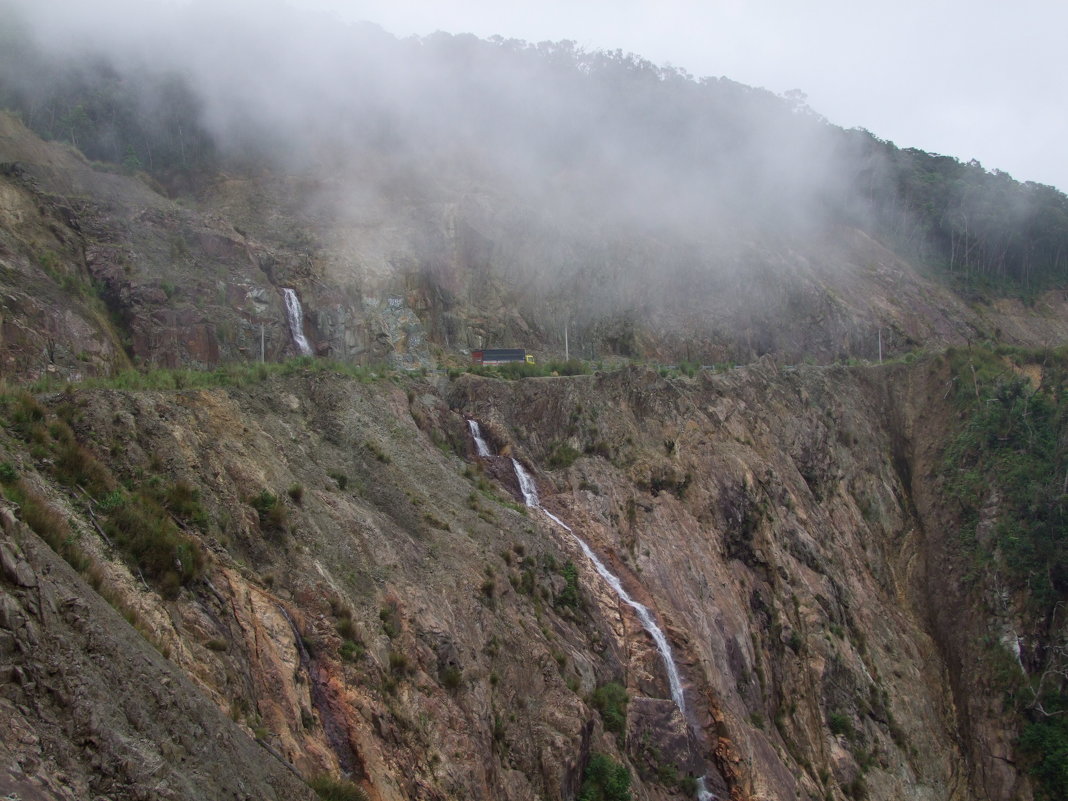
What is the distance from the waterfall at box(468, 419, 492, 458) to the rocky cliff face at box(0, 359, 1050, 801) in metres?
0.48

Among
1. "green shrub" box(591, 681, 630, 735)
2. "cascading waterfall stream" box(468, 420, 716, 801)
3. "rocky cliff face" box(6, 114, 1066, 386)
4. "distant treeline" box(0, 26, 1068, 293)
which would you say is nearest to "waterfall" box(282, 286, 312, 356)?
"rocky cliff face" box(6, 114, 1066, 386)

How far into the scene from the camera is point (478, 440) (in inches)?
1366

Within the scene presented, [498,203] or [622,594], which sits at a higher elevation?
[498,203]

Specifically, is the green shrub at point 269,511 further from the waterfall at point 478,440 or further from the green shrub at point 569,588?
the waterfall at point 478,440

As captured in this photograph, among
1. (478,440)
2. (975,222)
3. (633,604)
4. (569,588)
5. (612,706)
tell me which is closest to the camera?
(612,706)

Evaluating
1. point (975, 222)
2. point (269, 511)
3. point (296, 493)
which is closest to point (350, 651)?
point (269, 511)

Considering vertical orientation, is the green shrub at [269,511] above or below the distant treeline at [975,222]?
below

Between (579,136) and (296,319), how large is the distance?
34776 millimetres

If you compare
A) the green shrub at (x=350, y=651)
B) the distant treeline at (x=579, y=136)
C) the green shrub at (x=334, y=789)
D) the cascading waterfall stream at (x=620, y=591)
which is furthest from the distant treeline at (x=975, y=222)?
the green shrub at (x=334, y=789)

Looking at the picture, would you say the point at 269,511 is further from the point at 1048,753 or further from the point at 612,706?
the point at 1048,753

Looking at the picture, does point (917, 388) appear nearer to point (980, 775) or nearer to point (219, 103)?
point (980, 775)

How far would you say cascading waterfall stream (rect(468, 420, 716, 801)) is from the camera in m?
27.4

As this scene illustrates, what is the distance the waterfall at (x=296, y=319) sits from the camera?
41281mm

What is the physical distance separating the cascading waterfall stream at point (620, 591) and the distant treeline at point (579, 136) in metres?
31.4
